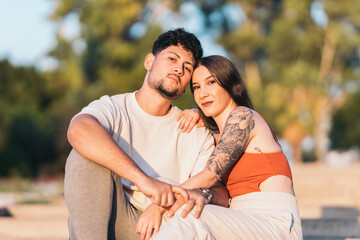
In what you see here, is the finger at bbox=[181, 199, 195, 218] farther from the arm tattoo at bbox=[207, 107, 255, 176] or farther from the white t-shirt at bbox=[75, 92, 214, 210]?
the white t-shirt at bbox=[75, 92, 214, 210]

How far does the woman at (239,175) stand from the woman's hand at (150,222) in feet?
0.74

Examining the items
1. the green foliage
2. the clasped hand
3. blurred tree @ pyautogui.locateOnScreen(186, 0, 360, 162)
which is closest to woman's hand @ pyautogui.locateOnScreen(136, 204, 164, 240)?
the clasped hand

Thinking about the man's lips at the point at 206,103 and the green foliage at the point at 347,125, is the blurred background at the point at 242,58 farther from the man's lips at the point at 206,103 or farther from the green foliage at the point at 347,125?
the man's lips at the point at 206,103

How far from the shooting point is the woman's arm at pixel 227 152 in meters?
2.95

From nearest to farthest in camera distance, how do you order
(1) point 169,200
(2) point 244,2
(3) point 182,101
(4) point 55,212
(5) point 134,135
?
(1) point 169,200
(5) point 134,135
(4) point 55,212
(3) point 182,101
(2) point 244,2

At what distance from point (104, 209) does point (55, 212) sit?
→ 415cm

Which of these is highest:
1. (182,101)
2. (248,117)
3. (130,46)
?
(130,46)

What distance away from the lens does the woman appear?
8.67 ft

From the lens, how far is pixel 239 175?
121 inches

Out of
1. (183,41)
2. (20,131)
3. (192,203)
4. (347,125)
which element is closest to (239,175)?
(192,203)

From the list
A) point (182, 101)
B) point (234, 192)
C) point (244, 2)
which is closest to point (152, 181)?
point (234, 192)

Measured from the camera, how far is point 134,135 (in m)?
3.37

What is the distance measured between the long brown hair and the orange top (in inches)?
18.1

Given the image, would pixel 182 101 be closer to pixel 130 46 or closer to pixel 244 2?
pixel 130 46
